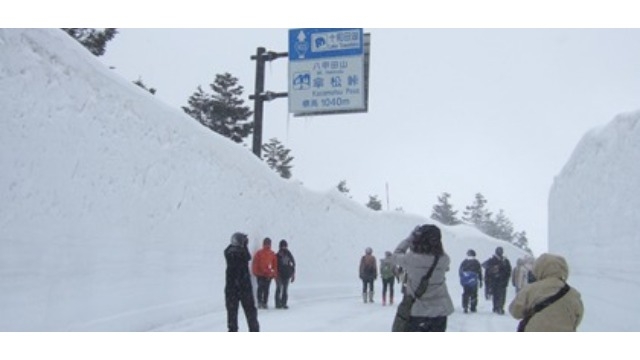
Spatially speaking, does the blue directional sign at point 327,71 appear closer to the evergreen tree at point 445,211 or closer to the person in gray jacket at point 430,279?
the person in gray jacket at point 430,279

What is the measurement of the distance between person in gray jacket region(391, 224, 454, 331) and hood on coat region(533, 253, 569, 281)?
824 mm

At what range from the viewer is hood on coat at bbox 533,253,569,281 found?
488cm

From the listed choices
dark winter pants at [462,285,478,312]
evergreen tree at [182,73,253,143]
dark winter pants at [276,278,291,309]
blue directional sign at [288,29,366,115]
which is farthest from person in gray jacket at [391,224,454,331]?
evergreen tree at [182,73,253,143]

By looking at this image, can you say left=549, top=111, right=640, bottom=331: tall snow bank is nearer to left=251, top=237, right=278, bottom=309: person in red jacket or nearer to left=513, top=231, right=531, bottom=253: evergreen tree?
left=251, top=237, right=278, bottom=309: person in red jacket

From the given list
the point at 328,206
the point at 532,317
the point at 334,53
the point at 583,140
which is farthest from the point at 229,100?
the point at 532,317

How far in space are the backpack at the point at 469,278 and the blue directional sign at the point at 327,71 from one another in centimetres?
449

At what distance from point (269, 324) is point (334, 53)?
7627 millimetres

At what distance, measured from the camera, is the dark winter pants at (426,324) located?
5562 mm

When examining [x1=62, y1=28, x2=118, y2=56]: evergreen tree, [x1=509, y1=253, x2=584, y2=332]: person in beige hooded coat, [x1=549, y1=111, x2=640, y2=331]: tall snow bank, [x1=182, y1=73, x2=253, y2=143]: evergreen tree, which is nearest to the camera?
[x1=509, y1=253, x2=584, y2=332]: person in beige hooded coat

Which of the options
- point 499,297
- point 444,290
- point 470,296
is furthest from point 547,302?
point 470,296

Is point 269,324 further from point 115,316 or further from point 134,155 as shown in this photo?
point 134,155

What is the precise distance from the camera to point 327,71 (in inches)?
652

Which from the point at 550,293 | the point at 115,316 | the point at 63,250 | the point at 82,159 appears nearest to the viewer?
the point at 550,293

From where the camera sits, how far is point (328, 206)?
73.4 feet
